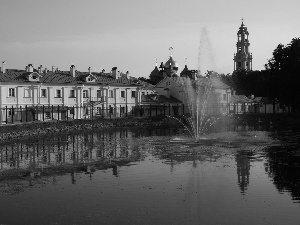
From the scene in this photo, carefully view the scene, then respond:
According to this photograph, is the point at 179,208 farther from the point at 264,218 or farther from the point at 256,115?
the point at 256,115

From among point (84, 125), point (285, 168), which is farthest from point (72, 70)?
point (285, 168)

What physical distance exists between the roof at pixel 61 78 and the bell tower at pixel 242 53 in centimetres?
6029

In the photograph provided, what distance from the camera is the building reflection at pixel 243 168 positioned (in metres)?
21.5

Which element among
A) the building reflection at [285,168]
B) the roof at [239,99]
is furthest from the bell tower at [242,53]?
the building reflection at [285,168]

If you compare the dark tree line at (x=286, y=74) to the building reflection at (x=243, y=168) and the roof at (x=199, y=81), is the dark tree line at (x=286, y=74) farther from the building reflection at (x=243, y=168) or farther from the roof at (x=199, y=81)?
the building reflection at (x=243, y=168)

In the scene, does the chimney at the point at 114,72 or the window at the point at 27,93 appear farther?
the chimney at the point at 114,72

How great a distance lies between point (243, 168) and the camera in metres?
26.2

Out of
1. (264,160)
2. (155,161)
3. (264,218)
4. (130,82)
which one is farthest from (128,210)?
(130,82)

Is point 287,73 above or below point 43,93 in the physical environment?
above

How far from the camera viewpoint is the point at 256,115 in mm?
89812

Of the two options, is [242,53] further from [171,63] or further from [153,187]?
[153,187]

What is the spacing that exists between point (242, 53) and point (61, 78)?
252ft

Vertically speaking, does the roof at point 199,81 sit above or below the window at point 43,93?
above

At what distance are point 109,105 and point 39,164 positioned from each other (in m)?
48.5
